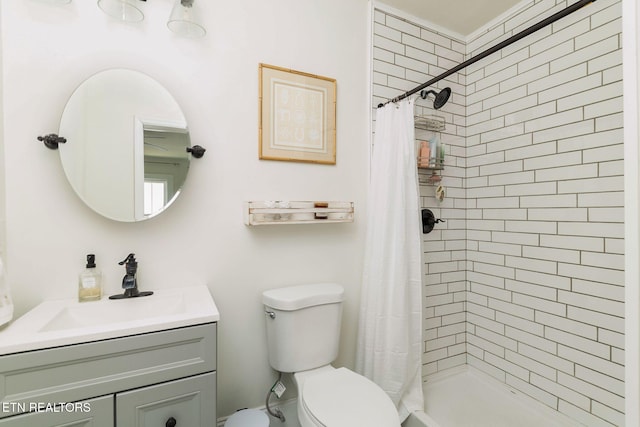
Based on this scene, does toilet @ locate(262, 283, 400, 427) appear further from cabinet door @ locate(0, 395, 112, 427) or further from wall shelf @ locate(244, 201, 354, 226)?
cabinet door @ locate(0, 395, 112, 427)

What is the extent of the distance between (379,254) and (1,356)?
1.55 m

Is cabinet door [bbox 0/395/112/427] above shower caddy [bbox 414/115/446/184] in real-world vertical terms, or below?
below

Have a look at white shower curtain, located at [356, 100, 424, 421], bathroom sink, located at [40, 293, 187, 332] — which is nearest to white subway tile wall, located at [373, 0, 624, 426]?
white shower curtain, located at [356, 100, 424, 421]

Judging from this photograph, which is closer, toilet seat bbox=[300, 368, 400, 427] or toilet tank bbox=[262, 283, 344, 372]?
toilet seat bbox=[300, 368, 400, 427]

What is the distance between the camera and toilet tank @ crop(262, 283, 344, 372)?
4.90 ft

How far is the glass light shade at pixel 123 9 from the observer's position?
4.28 ft

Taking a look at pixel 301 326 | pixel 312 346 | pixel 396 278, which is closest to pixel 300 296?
pixel 301 326

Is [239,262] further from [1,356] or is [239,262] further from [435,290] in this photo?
[435,290]

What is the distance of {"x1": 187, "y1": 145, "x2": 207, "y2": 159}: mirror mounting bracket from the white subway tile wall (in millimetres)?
1163

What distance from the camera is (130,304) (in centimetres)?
128

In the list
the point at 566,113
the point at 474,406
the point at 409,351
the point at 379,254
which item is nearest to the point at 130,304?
the point at 379,254

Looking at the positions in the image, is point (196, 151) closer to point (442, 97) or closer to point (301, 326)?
point (301, 326)

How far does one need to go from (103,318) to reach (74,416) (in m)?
0.39

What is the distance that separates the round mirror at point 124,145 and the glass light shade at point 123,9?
0.81 ft
